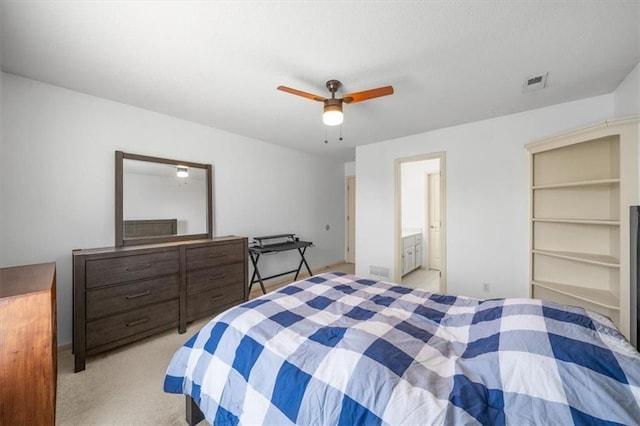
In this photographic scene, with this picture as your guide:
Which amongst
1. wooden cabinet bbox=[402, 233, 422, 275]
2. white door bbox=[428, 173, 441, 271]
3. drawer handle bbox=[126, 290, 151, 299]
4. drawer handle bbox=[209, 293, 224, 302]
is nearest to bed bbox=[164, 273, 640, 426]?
drawer handle bbox=[126, 290, 151, 299]

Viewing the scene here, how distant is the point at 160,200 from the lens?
286 cm

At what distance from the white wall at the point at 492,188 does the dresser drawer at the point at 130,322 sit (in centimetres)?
338

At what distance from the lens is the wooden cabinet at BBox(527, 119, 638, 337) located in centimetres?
176

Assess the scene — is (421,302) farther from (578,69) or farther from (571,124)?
(571,124)

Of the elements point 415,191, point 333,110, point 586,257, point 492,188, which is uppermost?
point 333,110

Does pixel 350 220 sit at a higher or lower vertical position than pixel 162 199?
lower

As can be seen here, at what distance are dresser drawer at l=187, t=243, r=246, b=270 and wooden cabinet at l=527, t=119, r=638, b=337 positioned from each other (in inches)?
128

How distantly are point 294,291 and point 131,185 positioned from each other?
215cm

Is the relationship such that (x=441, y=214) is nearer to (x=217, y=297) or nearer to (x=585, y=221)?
(x=585, y=221)

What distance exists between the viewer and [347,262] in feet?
18.7

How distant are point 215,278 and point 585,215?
3770 millimetres

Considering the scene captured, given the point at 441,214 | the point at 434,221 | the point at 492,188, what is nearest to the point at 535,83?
the point at 492,188

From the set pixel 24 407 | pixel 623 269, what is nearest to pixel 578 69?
pixel 623 269

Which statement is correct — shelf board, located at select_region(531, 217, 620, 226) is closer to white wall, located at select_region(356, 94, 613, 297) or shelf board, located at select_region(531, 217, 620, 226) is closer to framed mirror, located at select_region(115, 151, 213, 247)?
white wall, located at select_region(356, 94, 613, 297)
